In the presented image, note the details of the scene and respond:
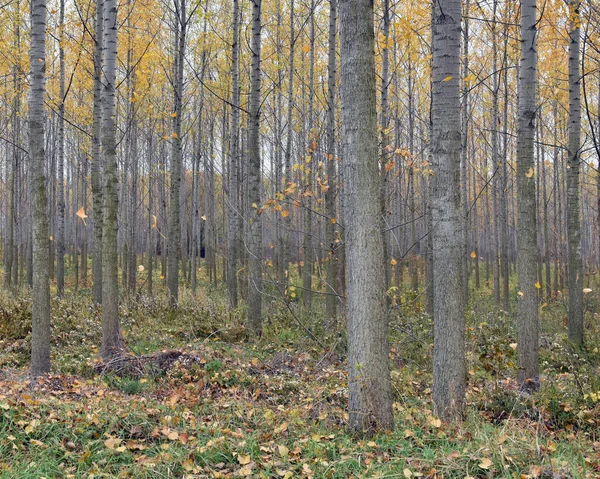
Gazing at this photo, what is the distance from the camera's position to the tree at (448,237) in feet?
14.0

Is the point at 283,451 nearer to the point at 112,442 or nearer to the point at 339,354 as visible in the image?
the point at 112,442

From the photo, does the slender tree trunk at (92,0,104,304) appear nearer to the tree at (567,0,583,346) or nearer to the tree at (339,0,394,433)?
the tree at (339,0,394,433)

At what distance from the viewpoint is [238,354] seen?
716 centimetres

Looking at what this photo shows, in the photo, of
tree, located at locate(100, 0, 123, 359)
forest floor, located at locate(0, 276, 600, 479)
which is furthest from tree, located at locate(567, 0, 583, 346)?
tree, located at locate(100, 0, 123, 359)

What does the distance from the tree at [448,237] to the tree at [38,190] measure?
13.6ft

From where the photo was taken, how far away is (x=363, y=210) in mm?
3629

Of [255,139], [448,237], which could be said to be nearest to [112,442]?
[448,237]

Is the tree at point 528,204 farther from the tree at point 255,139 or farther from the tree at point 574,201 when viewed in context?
the tree at point 255,139

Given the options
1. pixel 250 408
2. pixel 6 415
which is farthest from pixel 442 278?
pixel 6 415

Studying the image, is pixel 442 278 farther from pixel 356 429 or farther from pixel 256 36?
pixel 256 36

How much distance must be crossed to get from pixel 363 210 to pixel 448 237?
1023 mm

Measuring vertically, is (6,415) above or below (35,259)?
below

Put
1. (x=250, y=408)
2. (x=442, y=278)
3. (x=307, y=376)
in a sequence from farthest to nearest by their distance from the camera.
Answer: (x=307, y=376) < (x=250, y=408) < (x=442, y=278)

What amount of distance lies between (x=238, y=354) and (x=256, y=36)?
4883 mm
